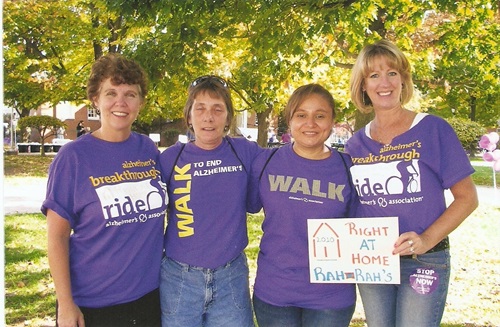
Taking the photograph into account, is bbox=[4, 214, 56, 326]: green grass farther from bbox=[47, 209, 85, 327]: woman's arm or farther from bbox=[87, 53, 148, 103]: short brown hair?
bbox=[87, 53, 148, 103]: short brown hair

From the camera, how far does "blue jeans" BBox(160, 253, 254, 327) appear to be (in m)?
2.98

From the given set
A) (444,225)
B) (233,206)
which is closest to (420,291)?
(444,225)

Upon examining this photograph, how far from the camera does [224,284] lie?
3021 mm

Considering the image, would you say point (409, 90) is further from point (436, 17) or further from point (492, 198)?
point (492, 198)

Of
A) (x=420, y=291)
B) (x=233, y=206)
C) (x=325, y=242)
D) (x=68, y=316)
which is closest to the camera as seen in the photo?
(x=68, y=316)

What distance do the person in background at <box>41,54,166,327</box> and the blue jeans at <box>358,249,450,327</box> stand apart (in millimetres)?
1374

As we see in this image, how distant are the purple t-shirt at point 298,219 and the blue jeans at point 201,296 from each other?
164 mm

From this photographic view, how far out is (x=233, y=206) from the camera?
3.07 m

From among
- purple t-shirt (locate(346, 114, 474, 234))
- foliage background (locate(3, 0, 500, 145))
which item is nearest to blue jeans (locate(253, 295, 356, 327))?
purple t-shirt (locate(346, 114, 474, 234))

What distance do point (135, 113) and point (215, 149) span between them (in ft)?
1.71

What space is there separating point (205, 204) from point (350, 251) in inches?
34.6

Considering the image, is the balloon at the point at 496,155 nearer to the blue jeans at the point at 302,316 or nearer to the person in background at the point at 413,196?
the person in background at the point at 413,196

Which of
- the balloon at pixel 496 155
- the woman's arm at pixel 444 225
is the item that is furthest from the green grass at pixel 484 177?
the woman's arm at pixel 444 225

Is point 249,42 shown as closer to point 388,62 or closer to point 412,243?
point 388,62
